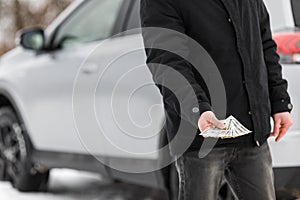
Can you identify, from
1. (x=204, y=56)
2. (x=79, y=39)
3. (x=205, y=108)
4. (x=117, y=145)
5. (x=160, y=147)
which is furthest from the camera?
(x=79, y=39)

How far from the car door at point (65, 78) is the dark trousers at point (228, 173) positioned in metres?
1.97

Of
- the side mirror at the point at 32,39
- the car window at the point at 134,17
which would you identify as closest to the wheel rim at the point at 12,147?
the side mirror at the point at 32,39

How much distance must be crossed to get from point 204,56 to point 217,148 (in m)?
0.35

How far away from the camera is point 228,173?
8.75ft

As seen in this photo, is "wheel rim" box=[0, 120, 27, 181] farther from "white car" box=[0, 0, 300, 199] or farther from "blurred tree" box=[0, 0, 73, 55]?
Answer: "blurred tree" box=[0, 0, 73, 55]

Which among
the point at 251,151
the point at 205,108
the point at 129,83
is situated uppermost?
the point at 205,108

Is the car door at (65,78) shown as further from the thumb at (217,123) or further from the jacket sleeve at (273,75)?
the thumb at (217,123)

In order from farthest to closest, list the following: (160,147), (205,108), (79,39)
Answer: (79,39), (160,147), (205,108)

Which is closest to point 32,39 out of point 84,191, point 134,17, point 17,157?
point 17,157

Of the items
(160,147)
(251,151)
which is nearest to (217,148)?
(251,151)

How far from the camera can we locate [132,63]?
420 cm

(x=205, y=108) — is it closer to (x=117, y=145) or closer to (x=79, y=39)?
(x=117, y=145)

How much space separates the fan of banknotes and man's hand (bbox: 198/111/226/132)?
0.02 meters

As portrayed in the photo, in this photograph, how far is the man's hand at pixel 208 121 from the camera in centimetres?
232
